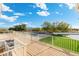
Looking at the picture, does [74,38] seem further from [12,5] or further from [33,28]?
[12,5]

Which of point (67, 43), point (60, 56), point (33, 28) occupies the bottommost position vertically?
point (60, 56)

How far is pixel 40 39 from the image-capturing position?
1749 millimetres

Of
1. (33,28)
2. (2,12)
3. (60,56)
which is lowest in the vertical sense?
(60,56)

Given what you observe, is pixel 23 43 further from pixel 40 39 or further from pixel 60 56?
pixel 60 56

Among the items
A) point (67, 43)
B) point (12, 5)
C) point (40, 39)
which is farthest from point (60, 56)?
point (12, 5)

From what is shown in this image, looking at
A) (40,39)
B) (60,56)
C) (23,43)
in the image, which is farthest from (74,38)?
(23,43)

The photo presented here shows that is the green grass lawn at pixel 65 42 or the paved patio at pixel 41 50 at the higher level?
the green grass lawn at pixel 65 42

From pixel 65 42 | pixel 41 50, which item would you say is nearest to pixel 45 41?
pixel 41 50

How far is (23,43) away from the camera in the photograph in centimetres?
173

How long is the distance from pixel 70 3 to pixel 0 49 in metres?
0.86

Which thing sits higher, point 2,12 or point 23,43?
point 2,12

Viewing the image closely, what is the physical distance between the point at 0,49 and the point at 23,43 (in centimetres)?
24

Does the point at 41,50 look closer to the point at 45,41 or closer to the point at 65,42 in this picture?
the point at 45,41

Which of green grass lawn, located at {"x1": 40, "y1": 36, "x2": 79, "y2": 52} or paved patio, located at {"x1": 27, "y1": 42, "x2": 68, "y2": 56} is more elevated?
green grass lawn, located at {"x1": 40, "y1": 36, "x2": 79, "y2": 52}
